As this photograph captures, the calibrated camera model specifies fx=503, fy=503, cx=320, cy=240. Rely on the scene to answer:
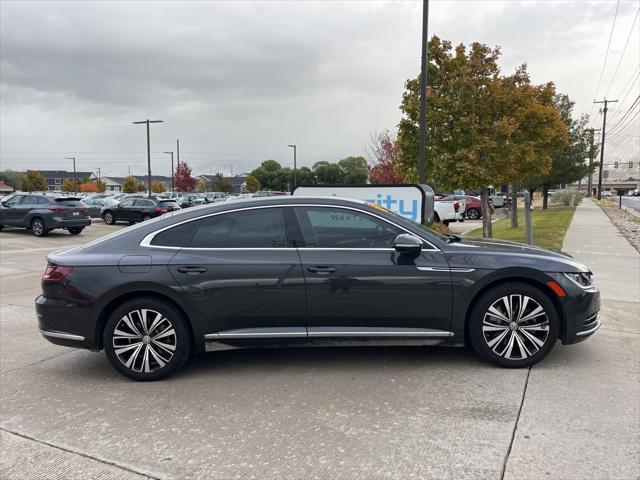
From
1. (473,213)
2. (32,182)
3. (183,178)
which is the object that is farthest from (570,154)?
(32,182)

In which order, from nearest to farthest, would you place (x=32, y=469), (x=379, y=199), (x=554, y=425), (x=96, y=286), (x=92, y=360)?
(x=32, y=469) < (x=554, y=425) < (x=96, y=286) < (x=92, y=360) < (x=379, y=199)

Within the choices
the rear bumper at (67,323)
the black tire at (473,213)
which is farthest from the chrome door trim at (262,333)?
the black tire at (473,213)

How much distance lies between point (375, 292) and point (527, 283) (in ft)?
4.26

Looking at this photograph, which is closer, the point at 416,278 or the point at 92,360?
the point at 416,278

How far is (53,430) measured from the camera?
3.37m

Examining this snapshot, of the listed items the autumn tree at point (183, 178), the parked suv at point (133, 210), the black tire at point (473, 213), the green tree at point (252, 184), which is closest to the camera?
the parked suv at point (133, 210)

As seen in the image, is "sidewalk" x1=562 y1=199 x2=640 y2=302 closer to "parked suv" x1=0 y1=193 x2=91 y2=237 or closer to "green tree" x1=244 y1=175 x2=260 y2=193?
"parked suv" x1=0 y1=193 x2=91 y2=237

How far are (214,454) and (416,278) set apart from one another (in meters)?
2.03

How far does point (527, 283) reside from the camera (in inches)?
166

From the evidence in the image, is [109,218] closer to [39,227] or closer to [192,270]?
[39,227]

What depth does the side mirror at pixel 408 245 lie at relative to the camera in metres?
4.06

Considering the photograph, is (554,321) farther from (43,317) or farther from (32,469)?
(43,317)

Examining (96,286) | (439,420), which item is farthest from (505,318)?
(96,286)

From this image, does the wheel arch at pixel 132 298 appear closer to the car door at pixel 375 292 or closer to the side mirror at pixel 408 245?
the car door at pixel 375 292
